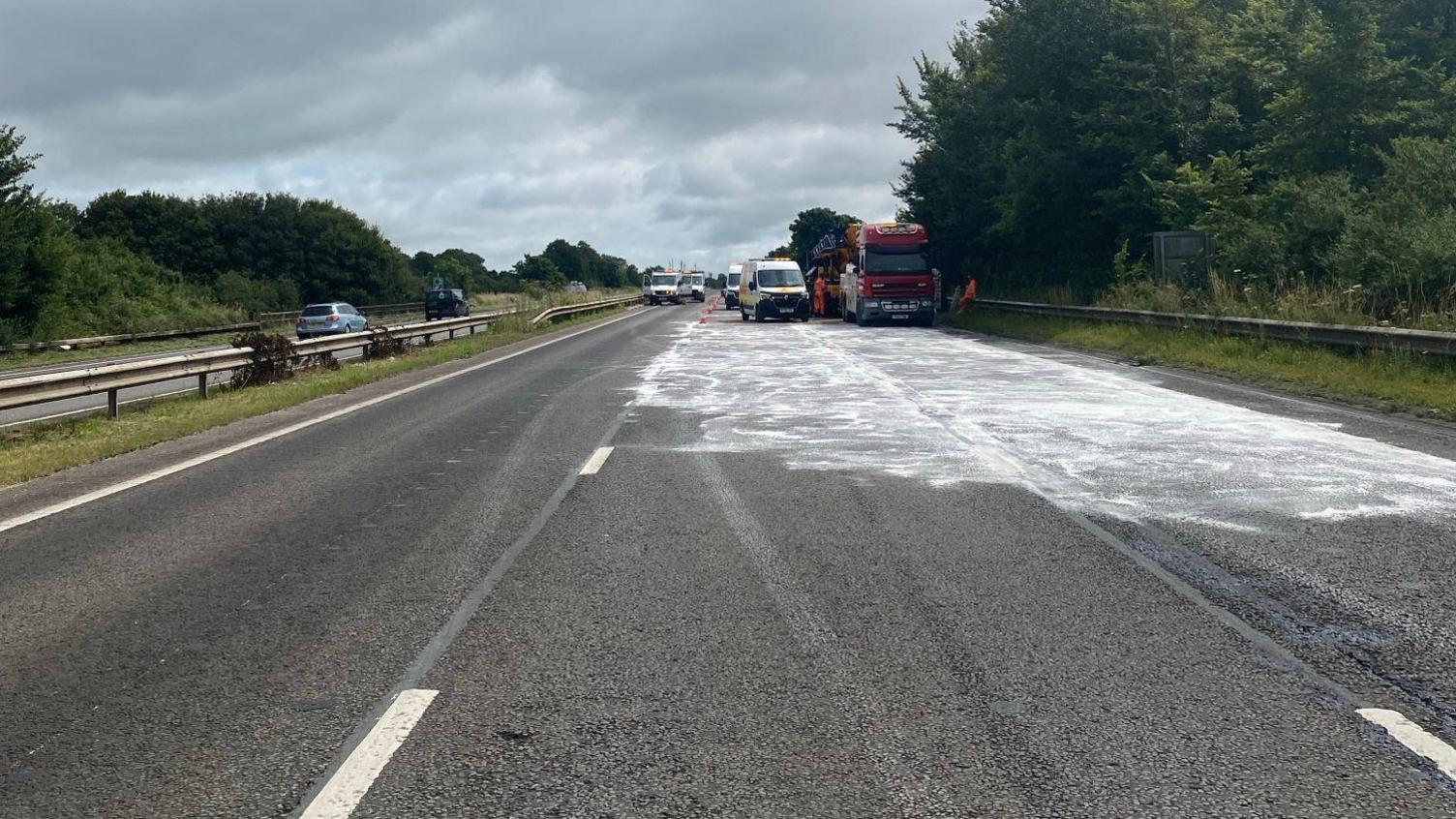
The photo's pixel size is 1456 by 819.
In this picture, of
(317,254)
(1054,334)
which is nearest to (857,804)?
(1054,334)

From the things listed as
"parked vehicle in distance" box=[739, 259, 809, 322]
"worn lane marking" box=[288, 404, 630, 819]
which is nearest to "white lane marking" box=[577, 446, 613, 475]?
"worn lane marking" box=[288, 404, 630, 819]

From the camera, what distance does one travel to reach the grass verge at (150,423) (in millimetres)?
12625

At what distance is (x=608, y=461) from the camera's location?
11516 millimetres

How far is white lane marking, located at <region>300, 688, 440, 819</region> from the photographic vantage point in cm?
396

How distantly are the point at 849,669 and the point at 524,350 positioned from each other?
89.1 ft

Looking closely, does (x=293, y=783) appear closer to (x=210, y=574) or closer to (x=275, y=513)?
(x=210, y=574)

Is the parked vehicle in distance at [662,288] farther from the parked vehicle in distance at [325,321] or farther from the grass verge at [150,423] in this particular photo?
the grass verge at [150,423]

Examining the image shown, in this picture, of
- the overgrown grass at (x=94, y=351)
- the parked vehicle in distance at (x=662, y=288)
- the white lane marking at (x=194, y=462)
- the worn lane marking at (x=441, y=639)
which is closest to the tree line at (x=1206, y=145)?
the white lane marking at (x=194, y=462)

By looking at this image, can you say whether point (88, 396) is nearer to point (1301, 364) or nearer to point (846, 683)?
point (1301, 364)

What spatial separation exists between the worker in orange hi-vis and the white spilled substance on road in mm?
24067

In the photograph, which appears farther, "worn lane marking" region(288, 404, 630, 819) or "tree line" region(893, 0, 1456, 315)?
"tree line" region(893, 0, 1456, 315)

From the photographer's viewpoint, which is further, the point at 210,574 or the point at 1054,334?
the point at 1054,334

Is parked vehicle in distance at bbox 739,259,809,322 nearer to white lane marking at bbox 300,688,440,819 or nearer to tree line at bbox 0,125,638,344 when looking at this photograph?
tree line at bbox 0,125,638,344

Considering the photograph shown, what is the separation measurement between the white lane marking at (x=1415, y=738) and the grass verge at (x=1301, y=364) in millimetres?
10816
